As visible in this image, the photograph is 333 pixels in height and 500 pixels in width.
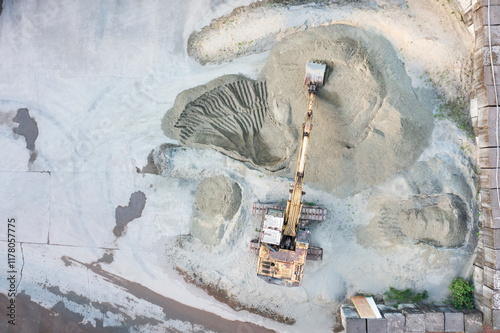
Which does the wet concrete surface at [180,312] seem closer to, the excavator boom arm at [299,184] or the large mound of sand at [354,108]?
the excavator boom arm at [299,184]

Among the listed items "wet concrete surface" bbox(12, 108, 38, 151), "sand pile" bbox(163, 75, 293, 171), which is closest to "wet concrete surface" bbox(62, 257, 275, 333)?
"wet concrete surface" bbox(12, 108, 38, 151)

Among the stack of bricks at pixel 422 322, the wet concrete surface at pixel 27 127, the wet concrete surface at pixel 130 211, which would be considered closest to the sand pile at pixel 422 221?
the stack of bricks at pixel 422 322

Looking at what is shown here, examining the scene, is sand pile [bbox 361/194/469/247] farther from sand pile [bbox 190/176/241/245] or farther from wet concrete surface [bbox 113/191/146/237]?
wet concrete surface [bbox 113/191/146/237]

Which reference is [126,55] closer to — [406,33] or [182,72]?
[182,72]

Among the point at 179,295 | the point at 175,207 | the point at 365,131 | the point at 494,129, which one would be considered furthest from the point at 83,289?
the point at 494,129

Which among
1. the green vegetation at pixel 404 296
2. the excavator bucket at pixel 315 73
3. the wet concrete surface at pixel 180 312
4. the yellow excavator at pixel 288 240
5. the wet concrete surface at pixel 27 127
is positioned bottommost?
the wet concrete surface at pixel 180 312

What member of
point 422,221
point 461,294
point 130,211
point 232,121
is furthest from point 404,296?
point 130,211
